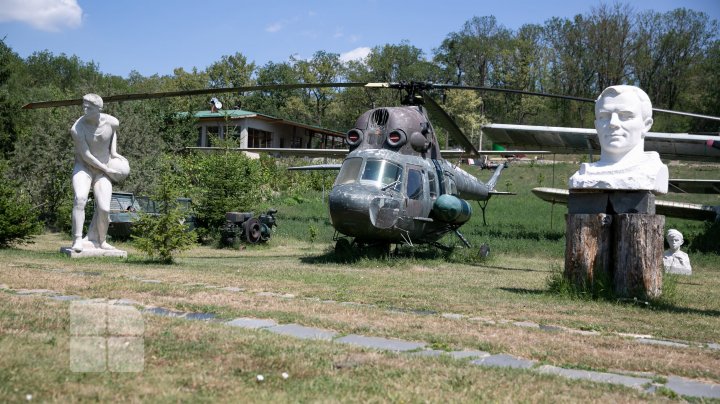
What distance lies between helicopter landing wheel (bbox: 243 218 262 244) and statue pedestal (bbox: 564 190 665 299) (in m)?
11.5

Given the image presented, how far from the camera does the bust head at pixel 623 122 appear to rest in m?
9.16

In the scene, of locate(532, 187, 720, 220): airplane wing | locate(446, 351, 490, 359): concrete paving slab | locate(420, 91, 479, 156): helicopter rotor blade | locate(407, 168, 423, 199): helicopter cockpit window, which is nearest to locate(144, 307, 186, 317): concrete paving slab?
locate(446, 351, 490, 359): concrete paving slab

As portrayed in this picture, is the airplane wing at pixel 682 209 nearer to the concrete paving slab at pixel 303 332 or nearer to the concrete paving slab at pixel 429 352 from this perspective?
the concrete paving slab at pixel 303 332

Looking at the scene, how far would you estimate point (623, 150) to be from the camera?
361 inches

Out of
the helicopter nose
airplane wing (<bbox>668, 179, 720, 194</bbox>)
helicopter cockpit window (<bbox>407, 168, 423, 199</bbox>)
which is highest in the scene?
airplane wing (<bbox>668, 179, 720, 194</bbox>)

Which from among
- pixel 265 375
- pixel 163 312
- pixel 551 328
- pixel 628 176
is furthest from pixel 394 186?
pixel 265 375

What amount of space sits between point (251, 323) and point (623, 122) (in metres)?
5.80

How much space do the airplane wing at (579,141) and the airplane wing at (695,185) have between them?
12.1ft

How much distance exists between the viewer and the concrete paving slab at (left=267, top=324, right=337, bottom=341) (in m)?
5.68

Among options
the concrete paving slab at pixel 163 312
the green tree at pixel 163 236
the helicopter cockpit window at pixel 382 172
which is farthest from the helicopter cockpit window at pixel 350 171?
the concrete paving slab at pixel 163 312

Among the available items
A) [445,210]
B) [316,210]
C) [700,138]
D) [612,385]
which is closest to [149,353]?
[612,385]

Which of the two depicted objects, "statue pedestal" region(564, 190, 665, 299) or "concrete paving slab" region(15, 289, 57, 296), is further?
"statue pedestal" region(564, 190, 665, 299)

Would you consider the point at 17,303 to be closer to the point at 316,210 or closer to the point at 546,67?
the point at 316,210

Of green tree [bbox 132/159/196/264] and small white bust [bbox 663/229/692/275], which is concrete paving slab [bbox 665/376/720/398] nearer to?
green tree [bbox 132/159/196/264]
